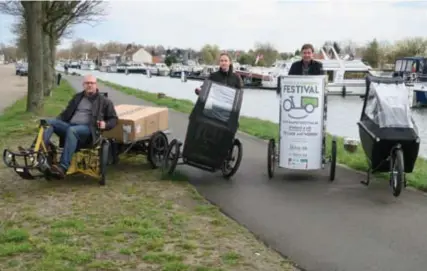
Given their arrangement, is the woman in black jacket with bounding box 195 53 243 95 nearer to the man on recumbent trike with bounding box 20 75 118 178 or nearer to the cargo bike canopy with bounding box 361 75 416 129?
the man on recumbent trike with bounding box 20 75 118 178

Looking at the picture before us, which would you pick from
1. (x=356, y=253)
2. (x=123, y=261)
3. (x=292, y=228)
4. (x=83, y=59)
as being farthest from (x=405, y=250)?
(x=83, y=59)

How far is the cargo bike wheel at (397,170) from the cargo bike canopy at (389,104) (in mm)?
408

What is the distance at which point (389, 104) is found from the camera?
7840mm

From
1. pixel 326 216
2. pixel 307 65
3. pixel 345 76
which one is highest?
pixel 307 65

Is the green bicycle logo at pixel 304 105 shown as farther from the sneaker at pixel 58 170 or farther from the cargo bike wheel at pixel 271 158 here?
the sneaker at pixel 58 170

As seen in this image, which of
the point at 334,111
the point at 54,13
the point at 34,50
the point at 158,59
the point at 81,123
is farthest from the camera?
the point at 158,59

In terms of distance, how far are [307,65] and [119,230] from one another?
421 cm

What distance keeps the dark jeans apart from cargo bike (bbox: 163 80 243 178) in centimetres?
136

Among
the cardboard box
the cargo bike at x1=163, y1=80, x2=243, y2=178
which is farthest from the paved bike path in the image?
the cardboard box

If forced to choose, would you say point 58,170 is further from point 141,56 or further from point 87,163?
point 141,56

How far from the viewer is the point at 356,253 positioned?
5098 millimetres

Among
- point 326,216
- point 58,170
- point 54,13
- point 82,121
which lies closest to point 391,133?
point 326,216

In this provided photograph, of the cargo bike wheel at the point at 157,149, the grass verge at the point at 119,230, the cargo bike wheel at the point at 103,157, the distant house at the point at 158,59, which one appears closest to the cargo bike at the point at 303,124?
the grass verge at the point at 119,230

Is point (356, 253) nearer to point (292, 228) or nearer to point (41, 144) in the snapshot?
point (292, 228)
